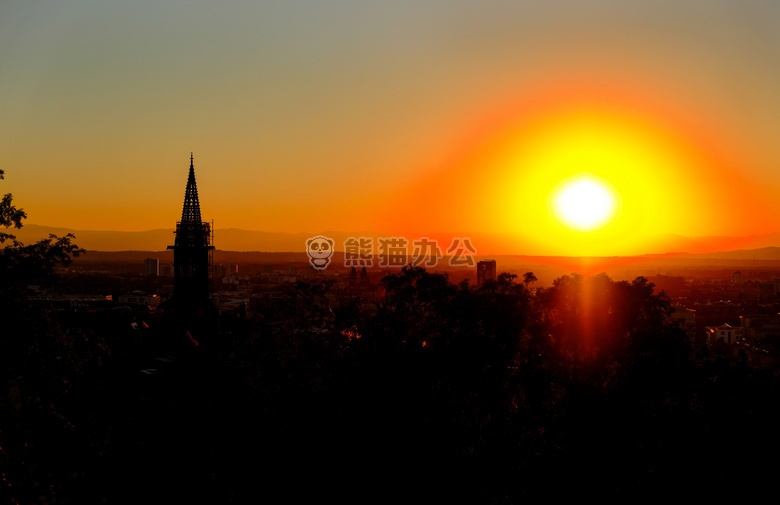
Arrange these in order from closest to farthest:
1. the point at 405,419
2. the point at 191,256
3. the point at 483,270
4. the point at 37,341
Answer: the point at 405,419
the point at 37,341
the point at 191,256
the point at 483,270

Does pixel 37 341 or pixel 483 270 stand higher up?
pixel 483 270

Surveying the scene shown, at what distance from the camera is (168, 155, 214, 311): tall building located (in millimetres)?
45906

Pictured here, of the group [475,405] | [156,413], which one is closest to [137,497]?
[475,405]

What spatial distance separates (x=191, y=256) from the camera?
4691 centimetres

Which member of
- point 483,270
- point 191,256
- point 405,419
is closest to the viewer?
point 405,419

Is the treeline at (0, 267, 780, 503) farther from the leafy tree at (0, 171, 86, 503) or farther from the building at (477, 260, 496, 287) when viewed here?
the building at (477, 260, 496, 287)

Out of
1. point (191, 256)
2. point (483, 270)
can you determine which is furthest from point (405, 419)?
point (483, 270)

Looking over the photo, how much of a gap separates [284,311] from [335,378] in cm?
775

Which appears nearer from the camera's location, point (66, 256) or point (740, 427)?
point (66, 256)

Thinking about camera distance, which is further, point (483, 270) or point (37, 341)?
point (483, 270)

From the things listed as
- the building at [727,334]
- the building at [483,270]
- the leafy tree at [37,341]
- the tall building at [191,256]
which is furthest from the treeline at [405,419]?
the building at [727,334]

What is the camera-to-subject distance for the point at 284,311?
23.8 metres

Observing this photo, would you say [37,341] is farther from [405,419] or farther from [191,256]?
[191,256]

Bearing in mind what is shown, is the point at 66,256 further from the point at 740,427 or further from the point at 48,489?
the point at 740,427
